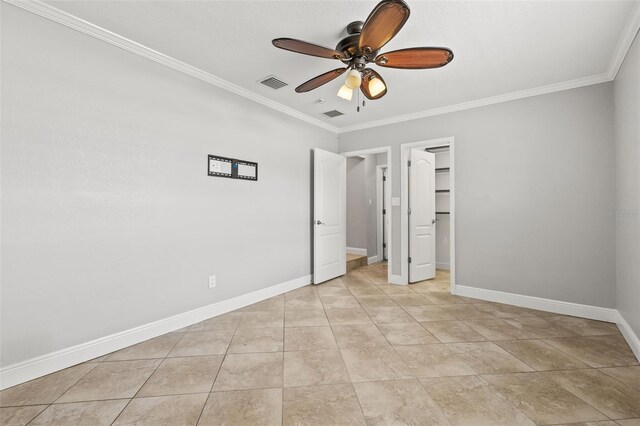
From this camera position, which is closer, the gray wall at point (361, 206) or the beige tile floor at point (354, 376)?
the beige tile floor at point (354, 376)

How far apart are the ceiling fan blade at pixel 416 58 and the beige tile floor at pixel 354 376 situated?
2244 millimetres

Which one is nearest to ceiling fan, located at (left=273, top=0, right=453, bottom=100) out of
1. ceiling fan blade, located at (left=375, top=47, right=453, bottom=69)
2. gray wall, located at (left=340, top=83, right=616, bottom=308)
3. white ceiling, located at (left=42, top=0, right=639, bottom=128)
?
ceiling fan blade, located at (left=375, top=47, right=453, bottom=69)

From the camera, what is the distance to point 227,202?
3.26 meters

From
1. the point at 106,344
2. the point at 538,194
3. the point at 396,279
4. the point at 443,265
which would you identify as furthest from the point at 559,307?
the point at 106,344

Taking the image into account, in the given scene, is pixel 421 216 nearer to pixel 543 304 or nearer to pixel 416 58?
pixel 543 304

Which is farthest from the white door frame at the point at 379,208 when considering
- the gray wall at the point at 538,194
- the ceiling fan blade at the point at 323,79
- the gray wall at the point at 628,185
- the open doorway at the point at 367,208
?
the ceiling fan blade at the point at 323,79

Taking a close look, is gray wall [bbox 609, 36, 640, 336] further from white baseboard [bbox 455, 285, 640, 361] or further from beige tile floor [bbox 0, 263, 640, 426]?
beige tile floor [bbox 0, 263, 640, 426]

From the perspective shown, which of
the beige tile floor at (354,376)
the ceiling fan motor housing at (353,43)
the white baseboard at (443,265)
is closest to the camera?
the beige tile floor at (354,376)

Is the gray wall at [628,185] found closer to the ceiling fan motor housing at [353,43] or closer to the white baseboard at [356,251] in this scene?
the ceiling fan motor housing at [353,43]

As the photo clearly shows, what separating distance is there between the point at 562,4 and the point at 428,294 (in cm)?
324

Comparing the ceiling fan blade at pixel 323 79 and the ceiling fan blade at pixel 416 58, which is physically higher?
the ceiling fan blade at pixel 323 79

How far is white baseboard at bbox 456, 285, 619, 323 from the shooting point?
9.88 ft

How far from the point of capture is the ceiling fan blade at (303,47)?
186cm

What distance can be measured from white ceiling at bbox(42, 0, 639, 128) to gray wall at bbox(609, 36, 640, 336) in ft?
1.09
